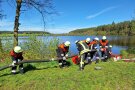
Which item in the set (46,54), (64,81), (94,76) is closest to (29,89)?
(64,81)

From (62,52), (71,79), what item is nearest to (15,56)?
(62,52)

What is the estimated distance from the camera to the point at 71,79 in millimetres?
13883

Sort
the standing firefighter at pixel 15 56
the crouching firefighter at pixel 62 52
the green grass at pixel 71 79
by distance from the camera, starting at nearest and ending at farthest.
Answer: the green grass at pixel 71 79 < the standing firefighter at pixel 15 56 < the crouching firefighter at pixel 62 52

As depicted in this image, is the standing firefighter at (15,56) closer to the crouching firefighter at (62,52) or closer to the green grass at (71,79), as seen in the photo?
the green grass at (71,79)

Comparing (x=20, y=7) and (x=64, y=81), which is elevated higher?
(x=20, y=7)

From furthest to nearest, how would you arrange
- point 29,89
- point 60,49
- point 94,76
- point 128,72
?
1. point 60,49
2. point 128,72
3. point 94,76
4. point 29,89

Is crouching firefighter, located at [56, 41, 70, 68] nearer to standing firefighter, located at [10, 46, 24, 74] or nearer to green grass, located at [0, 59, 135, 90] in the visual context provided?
green grass, located at [0, 59, 135, 90]

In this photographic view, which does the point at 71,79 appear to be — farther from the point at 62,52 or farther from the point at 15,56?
the point at 15,56

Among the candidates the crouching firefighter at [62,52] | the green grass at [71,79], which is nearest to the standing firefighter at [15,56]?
the green grass at [71,79]

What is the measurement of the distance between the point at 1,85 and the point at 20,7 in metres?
11.9

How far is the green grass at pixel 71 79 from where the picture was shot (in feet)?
42.9

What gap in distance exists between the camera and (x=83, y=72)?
15.2 metres

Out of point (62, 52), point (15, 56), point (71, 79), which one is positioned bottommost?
point (71, 79)

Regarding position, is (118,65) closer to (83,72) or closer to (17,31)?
(83,72)
